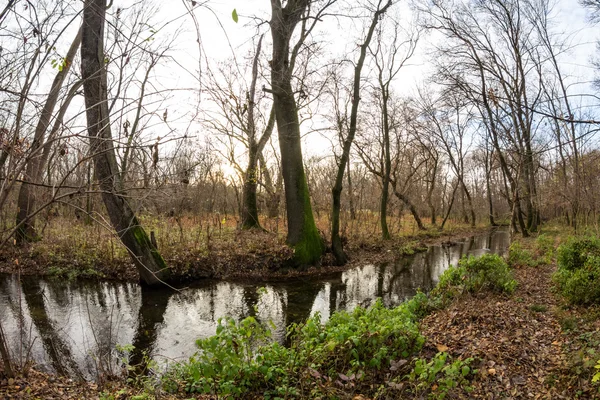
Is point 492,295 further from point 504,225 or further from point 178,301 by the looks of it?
point 504,225

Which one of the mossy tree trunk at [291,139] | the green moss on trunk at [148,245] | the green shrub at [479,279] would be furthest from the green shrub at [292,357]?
the mossy tree trunk at [291,139]

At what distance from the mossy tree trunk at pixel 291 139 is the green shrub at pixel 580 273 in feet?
22.3

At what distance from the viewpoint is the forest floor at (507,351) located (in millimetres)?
4012

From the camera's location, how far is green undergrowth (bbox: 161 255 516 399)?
12.7 ft

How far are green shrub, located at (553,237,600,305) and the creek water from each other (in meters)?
3.55

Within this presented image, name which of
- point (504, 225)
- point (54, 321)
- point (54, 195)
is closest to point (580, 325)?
point (54, 195)

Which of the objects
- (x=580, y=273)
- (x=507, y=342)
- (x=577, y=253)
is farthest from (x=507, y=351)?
(x=577, y=253)

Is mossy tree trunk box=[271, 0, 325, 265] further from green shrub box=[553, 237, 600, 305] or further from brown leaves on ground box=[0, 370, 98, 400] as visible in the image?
brown leaves on ground box=[0, 370, 98, 400]

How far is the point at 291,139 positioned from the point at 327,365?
8599mm

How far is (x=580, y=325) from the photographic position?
555 centimetres

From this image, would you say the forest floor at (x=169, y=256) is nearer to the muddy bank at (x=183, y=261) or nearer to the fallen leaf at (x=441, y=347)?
the muddy bank at (x=183, y=261)

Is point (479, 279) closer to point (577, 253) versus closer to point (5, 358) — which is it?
point (577, 253)

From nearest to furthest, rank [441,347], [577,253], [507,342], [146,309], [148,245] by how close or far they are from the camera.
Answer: [441,347] → [507,342] → [577,253] → [146,309] → [148,245]

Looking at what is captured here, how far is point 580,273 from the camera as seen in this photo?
6.66 meters
